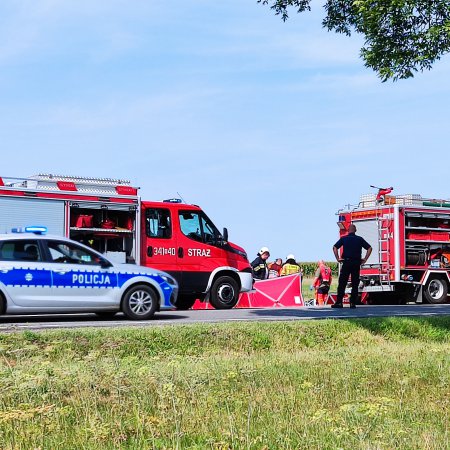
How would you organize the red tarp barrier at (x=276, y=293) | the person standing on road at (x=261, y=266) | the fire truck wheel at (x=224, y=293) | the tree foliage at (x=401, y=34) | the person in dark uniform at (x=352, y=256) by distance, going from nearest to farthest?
the tree foliage at (x=401, y=34) < the person in dark uniform at (x=352, y=256) < the fire truck wheel at (x=224, y=293) < the red tarp barrier at (x=276, y=293) < the person standing on road at (x=261, y=266)

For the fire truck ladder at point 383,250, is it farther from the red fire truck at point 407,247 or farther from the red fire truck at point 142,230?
the red fire truck at point 142,230

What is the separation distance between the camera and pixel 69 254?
1453 centimetres

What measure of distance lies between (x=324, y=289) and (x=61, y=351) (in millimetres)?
12432

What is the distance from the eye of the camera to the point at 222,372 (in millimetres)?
8508

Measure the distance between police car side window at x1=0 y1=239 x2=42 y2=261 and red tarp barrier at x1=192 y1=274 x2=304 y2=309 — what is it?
777cm

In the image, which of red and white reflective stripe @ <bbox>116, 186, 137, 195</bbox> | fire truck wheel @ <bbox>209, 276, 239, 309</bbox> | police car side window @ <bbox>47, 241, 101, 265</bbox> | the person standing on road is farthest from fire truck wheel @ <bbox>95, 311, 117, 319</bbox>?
the person standing on road

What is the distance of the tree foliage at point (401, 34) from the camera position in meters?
13.1

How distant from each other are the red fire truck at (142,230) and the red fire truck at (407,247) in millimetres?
5354

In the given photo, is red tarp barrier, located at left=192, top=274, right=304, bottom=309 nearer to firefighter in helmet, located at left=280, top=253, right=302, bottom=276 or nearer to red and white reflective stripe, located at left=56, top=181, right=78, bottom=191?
firefighter in helmet, located at left=280, top=253, right=302, bottom=276

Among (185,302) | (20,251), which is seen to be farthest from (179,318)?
(185,302)

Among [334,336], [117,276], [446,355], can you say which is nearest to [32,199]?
[117,276]

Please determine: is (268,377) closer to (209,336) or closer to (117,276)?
(209,336)

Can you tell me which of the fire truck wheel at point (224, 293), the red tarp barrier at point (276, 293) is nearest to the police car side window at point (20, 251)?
the fire truck wheel at point (224, 293)

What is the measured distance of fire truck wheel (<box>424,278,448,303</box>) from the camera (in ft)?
76.7
